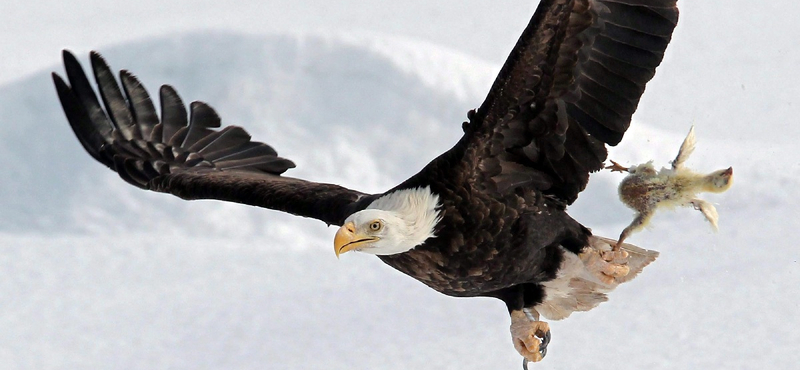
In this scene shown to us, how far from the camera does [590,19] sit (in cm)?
465

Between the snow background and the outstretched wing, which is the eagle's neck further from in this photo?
the snow background

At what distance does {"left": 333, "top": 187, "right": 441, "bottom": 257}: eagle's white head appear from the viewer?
15.9 feet

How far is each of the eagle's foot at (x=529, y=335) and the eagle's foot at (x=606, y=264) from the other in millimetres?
426

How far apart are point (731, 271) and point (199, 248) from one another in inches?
202

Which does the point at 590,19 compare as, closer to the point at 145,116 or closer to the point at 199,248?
the point at 145,116

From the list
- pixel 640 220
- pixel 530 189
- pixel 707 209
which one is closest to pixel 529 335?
pixel 640 220

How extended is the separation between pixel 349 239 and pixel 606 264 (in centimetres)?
155

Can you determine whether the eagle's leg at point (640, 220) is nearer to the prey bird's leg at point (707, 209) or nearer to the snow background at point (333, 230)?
the prey bird's leg at point (707, 209)

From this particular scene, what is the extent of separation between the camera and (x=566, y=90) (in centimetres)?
480

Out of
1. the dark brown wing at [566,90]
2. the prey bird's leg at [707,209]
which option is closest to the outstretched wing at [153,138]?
the dark brown wing at [566,90]

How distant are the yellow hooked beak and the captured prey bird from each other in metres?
1.32

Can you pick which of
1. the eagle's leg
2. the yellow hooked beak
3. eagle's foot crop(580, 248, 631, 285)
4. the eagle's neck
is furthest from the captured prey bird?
the yellow hooked beak

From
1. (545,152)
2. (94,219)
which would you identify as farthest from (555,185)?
(94,219)

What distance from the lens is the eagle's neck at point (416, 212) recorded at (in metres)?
4.94
